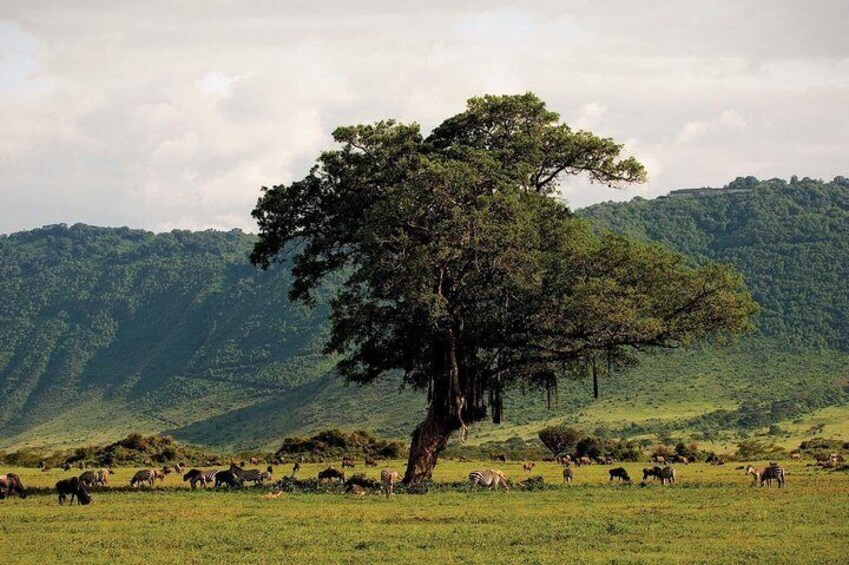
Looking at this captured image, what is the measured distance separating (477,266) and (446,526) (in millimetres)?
13107

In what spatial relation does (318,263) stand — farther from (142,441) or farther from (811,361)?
(811,361)

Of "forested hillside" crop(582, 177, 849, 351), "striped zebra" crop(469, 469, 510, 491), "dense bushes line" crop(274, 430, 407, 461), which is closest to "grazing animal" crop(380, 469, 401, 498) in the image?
"striped zebra" crop(469, 469, 510, 491)

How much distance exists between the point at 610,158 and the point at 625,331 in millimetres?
7424

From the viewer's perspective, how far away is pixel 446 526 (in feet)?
103

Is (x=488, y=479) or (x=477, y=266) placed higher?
(x=477, y=266)

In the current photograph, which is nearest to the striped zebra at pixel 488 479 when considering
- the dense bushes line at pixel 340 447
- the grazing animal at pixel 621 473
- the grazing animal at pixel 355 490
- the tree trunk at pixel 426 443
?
the tree trunk at pixel 426 443

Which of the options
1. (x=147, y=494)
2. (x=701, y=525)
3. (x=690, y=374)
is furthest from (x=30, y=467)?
(x=690, y=374)

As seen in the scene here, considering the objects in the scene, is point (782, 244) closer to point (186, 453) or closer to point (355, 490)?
point (186, 453)

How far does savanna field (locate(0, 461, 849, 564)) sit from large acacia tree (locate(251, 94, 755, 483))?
5.60 metres

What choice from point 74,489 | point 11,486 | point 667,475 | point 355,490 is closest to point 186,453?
point 11,486

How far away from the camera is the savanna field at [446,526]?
2658 cm

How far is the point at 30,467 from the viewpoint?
239 feet

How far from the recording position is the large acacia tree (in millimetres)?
41906

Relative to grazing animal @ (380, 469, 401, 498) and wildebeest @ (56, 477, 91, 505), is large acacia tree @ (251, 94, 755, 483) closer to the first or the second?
grazing animal @ (380, 469, 401, 498)
